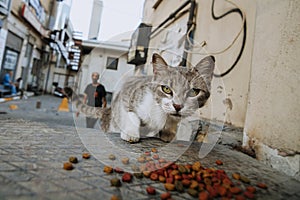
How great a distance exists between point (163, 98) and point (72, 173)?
0.69m

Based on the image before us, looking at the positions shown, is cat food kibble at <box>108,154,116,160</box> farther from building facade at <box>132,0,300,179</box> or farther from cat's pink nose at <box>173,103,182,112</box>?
building facade at <box>132,0,300,179</box>

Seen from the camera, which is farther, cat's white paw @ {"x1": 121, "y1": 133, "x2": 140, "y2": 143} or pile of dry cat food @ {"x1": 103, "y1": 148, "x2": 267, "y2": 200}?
cat's white paw @ {"x1": 121, "y1": 133, "x2": 140, "y2": 143}

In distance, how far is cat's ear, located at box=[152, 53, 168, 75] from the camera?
133 centimetres

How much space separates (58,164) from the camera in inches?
35.6

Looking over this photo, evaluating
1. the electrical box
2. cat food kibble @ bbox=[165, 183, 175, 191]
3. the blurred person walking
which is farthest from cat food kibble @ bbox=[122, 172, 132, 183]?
the electrical box

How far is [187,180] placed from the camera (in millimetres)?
852

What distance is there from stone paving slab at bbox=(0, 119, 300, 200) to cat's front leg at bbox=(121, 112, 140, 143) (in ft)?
0.15

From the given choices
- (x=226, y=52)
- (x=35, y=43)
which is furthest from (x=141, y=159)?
(x=35, y=43)

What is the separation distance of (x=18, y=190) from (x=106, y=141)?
2.53ft

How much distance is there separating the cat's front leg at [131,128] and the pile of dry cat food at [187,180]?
284 millimetres

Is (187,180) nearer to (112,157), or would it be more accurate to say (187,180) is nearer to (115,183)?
(115,183)

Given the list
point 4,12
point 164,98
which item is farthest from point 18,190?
point 4,12

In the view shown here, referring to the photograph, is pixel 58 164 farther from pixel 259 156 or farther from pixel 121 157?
pixel 259 156

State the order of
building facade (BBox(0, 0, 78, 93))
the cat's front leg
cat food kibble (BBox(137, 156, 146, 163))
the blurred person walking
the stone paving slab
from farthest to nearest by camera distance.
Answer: building facade (BBox(0, 0, 78, 93)) → the blurred person walking → the cat's front leg → cat food kibble (BBox(137, 156, 146, 163)) → the stone paving slab
